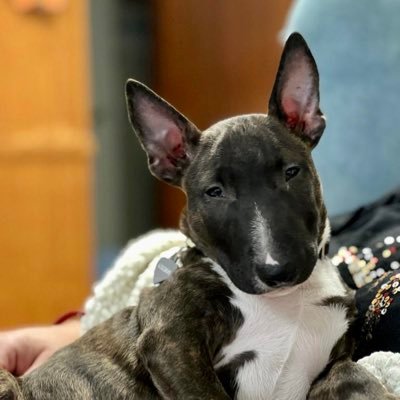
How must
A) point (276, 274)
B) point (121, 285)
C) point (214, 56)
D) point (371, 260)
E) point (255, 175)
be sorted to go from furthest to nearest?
1. point (214, 56)
2. point (121, 285)
3. point (371, 260)
4. point (255, 175)
5. point (276, 274)

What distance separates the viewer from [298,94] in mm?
1461

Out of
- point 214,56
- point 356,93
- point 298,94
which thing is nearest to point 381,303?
point 298,94

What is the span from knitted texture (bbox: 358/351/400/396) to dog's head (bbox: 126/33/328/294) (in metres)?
0.19

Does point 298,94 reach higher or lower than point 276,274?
higher

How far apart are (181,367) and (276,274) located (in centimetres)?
23

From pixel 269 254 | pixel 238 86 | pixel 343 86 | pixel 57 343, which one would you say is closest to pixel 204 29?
pixel 238 86

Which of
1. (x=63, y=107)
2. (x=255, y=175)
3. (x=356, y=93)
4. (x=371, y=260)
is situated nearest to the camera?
(x=255, y=175)

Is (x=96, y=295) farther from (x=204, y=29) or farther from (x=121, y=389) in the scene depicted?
(x=204, y=29)

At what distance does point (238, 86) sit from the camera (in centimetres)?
477

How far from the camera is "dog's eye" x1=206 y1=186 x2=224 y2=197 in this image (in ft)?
4.34

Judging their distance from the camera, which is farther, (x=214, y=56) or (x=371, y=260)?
(x=214, y=56)

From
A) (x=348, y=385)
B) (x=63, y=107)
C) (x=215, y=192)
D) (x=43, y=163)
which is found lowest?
(x=43, y=163)

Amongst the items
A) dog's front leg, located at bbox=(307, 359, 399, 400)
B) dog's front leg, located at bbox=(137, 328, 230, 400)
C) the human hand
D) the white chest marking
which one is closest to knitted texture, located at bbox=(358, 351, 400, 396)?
dog's front leg, located at bbox=(307, 359, 399, 400)

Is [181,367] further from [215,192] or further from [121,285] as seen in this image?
[121,285]
